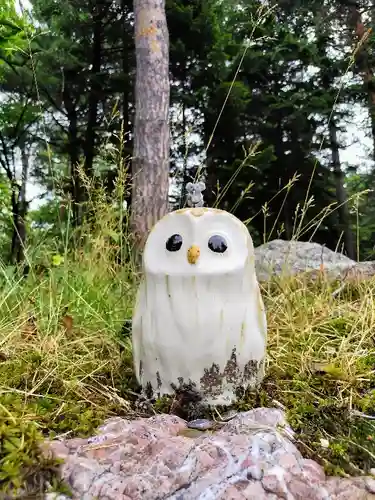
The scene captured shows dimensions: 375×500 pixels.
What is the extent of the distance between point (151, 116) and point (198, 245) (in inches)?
93.1

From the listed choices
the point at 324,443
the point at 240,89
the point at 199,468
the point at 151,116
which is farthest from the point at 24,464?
the point at 240,89

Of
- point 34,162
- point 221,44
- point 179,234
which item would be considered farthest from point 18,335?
point 34,162

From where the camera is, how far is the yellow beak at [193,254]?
119cm

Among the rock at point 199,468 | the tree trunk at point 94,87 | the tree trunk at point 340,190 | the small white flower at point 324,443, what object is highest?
the tree trunk at point 94,87

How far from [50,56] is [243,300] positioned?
667 centimetres

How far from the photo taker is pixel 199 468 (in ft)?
2.94

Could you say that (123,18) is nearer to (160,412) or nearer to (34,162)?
(34,162)

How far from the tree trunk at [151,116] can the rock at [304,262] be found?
0.78 m

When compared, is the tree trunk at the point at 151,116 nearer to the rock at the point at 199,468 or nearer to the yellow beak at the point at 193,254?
the yellow beak at the point at 193,254

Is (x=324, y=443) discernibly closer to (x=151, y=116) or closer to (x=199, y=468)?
(x=199, y=468)

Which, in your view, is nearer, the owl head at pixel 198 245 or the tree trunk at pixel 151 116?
the owl head at pixel 198 245

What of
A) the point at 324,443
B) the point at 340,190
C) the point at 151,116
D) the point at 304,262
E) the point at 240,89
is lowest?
the point at 324,443

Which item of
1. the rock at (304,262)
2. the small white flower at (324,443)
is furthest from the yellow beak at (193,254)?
the rock at (304,262)

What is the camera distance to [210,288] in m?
1.21
